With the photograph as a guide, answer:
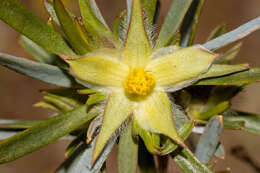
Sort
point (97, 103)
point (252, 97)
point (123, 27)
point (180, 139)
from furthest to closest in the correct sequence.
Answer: point (252, 97) < point (123, 27) < point (97, 103) < point (180, 139)

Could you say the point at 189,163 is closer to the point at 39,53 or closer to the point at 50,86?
the point at 39,53

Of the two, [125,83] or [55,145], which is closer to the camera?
[125,83]

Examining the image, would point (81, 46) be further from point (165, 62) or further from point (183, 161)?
point (183, 161)

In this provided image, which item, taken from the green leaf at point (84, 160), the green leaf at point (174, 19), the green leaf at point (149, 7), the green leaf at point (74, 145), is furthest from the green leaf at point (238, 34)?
the green leaf at point (74, 145)

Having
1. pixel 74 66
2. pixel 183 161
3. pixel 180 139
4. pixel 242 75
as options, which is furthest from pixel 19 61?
pixel 242 75

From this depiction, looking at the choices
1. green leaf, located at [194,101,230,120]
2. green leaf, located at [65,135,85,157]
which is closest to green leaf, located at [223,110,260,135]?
green leaf, located at [194,101,230,120]

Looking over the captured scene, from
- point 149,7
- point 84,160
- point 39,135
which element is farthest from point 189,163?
point 149,7

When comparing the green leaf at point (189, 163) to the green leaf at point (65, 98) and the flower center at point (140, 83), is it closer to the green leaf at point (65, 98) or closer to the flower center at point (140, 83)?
the flower center at point (140, 83)
